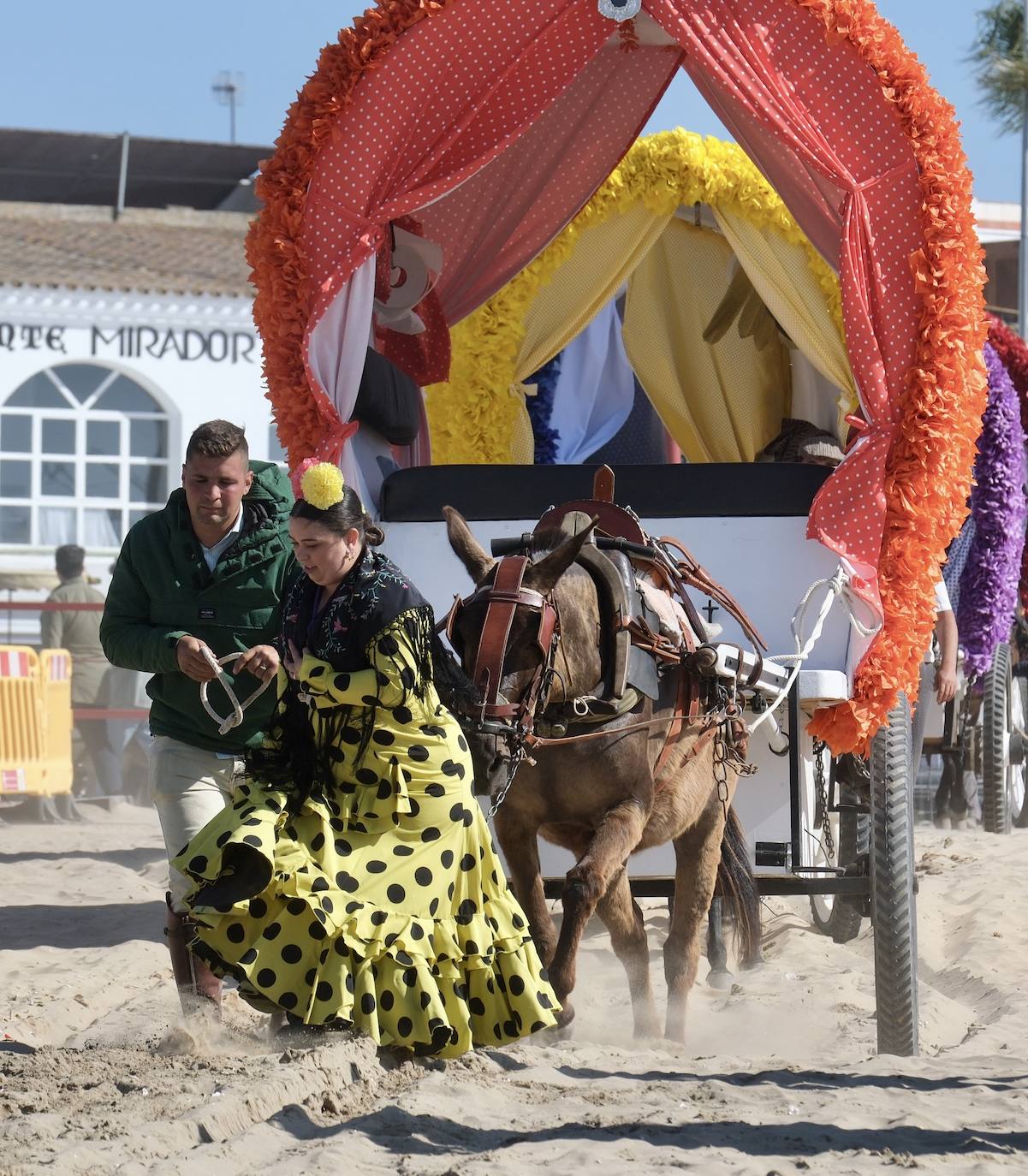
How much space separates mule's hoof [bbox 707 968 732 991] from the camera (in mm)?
6574

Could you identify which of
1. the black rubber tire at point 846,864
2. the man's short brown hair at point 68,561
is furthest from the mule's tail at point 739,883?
the man's short brown hair at point 68,561

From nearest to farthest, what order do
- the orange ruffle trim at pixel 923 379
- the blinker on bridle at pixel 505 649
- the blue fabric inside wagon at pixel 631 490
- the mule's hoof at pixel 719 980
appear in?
the blinker on bridle at pixel 505 649 < the orange ruffle trim at pixel 923 379 < the blue fabric inside wagon at pixel 631 490 < the mule's hoof at pixel 719 980

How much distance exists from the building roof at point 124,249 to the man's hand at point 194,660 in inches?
660

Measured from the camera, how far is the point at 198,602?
4.91m

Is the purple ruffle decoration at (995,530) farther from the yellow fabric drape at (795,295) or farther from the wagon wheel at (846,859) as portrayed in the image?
the wagon wheel at (846,859)

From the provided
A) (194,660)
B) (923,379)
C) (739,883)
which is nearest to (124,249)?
(923,379)

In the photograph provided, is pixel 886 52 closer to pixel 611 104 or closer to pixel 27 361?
pixel 611 104

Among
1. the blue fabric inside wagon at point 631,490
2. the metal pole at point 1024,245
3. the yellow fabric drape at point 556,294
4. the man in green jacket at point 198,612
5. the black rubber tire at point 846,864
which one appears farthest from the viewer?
the metal pole at point 1024,245

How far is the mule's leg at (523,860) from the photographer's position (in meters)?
5.01

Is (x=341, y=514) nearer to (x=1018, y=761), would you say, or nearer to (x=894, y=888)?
(x=894, y=888)

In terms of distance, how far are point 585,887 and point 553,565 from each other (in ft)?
2.92

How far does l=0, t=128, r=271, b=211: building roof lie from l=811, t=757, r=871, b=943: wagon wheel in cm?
1995

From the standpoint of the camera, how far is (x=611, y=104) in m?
7.48

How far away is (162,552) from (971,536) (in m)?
6.64
